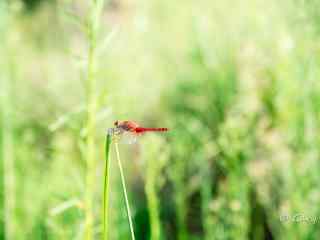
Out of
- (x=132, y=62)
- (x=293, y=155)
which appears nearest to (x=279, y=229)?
(x=293, y=155)

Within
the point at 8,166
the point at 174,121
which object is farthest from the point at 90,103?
the point at 174,121

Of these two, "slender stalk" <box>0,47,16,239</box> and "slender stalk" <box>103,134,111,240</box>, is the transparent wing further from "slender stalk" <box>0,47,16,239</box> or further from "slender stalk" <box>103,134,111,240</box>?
"slender stalk" <box>0,47,16,239</box>

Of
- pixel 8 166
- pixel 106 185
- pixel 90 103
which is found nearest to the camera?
pixel 106 185

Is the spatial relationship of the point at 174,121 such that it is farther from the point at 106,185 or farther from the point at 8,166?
the point at 106,185

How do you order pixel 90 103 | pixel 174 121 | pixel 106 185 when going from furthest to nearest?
1. pixel 174 121
2. pixel 90 103
3. pixel 106 185

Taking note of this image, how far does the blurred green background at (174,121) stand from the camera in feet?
5.37

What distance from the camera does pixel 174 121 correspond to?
9.93 feet

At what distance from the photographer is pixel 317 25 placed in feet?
5.47

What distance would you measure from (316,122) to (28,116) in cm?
183

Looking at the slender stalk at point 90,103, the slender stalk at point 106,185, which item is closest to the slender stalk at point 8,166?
the slender stalk at point 90,103

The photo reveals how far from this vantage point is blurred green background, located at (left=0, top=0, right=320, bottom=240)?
1637 millimetres

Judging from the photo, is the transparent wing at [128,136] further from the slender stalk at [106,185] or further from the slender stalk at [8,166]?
the slender stalk at [8,166]

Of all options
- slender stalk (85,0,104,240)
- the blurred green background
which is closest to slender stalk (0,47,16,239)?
the blurred green background

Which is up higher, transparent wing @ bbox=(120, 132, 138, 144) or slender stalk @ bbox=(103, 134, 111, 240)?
transparent wing @ bbox=(120, 132, 138, 144)
